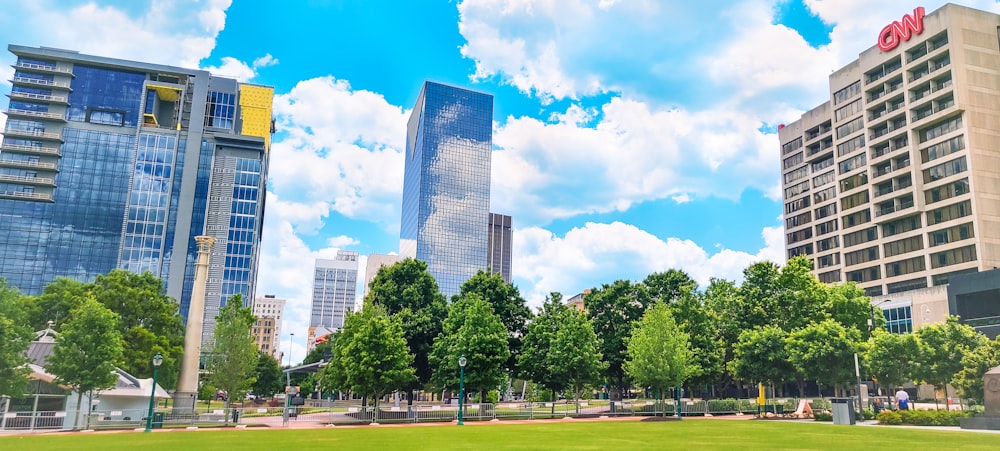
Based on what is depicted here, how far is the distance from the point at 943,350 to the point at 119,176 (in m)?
145

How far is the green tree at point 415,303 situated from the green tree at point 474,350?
3871 millimetres

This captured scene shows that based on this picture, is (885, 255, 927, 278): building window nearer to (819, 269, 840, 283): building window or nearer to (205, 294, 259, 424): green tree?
(819, 269, 840, 283): building window

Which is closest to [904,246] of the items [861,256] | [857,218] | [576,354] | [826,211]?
[861,256]

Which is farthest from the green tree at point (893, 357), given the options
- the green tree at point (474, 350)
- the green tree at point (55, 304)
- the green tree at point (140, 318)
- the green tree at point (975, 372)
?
the green tree at point (55, 304)

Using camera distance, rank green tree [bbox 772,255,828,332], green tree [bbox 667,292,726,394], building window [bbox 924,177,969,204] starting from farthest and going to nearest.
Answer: building window [bbox 924,177,969,204] < green tree [bbox 772,255,828,332] < green tree [bbox 667,292,726,394]

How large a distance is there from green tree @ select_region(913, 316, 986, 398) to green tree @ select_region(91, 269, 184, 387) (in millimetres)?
65348

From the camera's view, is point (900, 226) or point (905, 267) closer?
point (905, 267)

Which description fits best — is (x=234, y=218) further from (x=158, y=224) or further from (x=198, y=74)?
(x=198, y=74)

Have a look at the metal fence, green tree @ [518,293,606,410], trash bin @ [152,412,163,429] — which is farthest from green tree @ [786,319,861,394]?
trash bin @ [152,412,163,429]

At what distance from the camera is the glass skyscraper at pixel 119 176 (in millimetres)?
130875

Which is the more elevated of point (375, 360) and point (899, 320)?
point (899, 320)

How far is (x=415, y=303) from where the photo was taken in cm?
6328

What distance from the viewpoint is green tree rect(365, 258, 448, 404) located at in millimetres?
60375

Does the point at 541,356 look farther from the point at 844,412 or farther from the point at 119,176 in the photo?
the point at 119,176
